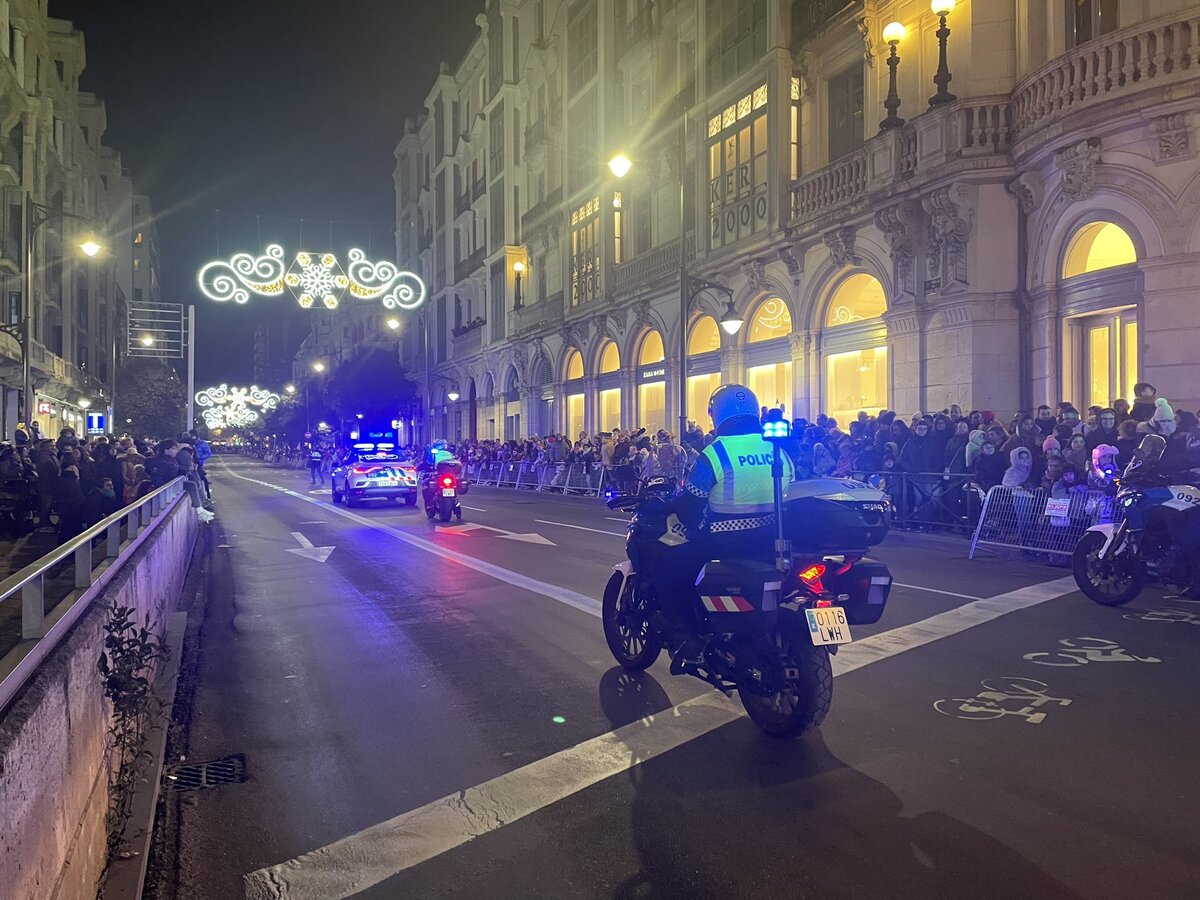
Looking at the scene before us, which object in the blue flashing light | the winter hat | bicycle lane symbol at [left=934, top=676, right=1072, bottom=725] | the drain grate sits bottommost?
the drain grate

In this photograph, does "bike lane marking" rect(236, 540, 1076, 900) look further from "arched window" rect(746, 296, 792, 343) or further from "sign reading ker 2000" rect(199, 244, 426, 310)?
"sign reading ker 2000" rect(199, 244, 426, 310)

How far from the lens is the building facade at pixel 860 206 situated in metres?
15.5

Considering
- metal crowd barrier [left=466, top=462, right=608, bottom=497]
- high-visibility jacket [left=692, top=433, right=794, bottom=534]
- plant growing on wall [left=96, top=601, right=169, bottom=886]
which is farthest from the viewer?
metal crowd barrier [left=466, top=462, right=608, bottom=497]

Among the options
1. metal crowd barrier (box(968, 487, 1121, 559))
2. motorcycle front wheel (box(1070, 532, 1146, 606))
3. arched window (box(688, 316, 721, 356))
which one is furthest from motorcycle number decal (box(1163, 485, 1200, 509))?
arched window (box(688, 316, 721, 356))

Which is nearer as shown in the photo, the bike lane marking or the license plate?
the bike lane marking

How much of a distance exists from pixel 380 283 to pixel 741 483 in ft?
86.3

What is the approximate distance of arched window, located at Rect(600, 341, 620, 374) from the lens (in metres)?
35.8

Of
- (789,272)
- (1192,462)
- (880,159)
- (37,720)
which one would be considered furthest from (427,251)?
(37,720)

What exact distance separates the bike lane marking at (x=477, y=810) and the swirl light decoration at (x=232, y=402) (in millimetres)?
89791

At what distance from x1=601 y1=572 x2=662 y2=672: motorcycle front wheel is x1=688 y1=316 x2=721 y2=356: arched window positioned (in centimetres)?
2240

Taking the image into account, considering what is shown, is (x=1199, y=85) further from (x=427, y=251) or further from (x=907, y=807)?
(x=427, y=251)

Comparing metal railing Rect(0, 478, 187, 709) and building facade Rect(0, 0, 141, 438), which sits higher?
building facade Rect(0, 0, 141, 438)

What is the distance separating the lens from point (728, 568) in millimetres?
5074

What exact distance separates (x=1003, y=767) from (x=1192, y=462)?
5.63 metres
